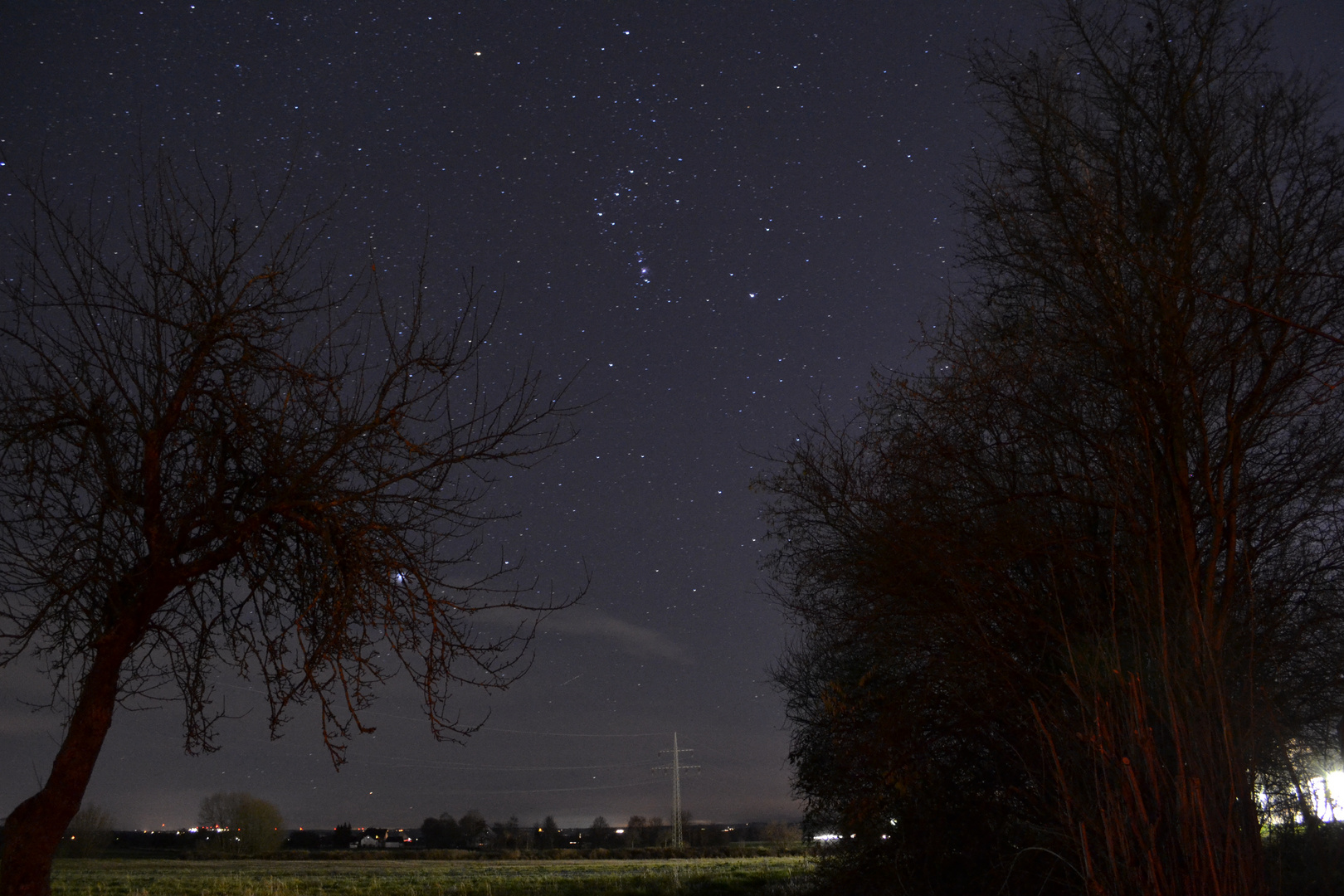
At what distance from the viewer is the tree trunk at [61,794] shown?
163 inches

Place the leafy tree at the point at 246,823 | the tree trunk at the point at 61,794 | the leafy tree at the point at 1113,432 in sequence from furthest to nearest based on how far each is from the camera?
the leafy tree at the point at 246,823
the leafy tree at the point at 1113,432
the tree trunk at the point at 61,794

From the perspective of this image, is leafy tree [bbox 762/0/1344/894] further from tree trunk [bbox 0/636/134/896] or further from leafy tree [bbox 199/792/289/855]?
leafy tree [bbox 199/792/289/855]

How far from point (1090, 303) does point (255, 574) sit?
601cm

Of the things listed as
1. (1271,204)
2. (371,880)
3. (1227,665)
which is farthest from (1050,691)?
(371,880)

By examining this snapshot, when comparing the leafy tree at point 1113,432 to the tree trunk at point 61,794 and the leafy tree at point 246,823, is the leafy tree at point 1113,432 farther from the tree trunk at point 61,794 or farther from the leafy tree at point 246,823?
the leafy tree at point 246,823

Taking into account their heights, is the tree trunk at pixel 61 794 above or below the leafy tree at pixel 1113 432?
below

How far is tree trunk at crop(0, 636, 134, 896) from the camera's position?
4.14 metres

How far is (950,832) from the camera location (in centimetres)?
913

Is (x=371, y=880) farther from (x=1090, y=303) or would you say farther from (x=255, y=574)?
(x=1090, y=303)

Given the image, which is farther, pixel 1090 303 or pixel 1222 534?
pixel 1090 303

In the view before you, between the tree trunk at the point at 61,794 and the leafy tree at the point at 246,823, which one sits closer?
the tree trunk at the point at 61,794

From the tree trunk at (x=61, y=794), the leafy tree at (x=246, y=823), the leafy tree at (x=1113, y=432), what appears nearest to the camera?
the tree trunk at (x=61, y=794)

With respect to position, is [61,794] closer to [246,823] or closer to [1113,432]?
[1113,432]

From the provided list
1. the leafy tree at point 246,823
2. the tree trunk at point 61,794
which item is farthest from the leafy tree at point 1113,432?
the leafy tree at point 246,823
